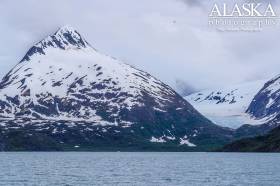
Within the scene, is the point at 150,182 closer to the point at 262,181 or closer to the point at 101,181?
the point at 101,181

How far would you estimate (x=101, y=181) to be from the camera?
12331 cm

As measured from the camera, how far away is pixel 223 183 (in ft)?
388

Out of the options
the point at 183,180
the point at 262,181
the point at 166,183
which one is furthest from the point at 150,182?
the point at 262,181

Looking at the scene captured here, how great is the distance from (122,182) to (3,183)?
872 inches

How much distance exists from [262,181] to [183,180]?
16.1 meters

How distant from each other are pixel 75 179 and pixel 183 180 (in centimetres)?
2211

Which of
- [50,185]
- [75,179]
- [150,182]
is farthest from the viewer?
[75,179]

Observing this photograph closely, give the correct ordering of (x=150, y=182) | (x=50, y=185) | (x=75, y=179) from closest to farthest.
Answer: (x=50, y=185)
(x=150, y=182)
(x=75, y=179)

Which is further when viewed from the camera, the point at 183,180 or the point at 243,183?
the point at 183,180

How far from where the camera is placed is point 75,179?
128625 mm

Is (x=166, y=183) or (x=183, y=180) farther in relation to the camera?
(x=183, y=180)

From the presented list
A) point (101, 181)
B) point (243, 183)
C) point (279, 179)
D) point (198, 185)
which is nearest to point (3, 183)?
point (101, 181)

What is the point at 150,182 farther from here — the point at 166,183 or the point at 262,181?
the point at 262,181

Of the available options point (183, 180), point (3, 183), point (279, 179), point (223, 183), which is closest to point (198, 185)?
point (223, 183)
